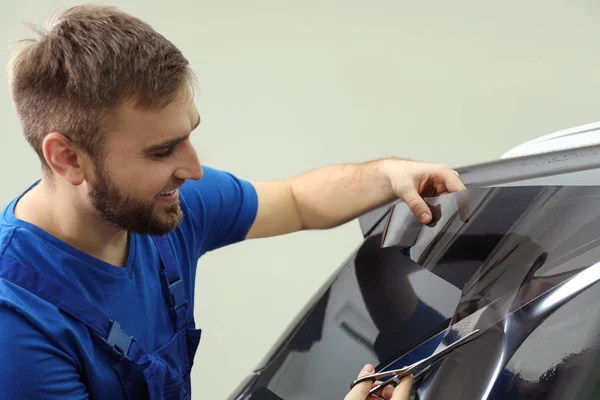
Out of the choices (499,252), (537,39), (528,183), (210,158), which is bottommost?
(499,252)

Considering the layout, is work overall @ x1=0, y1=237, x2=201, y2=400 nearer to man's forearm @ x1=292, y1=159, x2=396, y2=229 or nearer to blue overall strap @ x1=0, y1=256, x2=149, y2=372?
blue overall strap @ x1=0, y1=256, x2=149, y2=372

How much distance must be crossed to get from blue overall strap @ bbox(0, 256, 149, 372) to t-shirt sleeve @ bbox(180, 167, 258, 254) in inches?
10.4

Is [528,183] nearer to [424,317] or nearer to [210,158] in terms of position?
[424,317]

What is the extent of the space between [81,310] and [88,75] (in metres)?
0.32

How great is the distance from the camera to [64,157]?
1001mm

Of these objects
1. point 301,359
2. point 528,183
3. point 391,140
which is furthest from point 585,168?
point 391,140

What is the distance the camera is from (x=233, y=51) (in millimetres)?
2596

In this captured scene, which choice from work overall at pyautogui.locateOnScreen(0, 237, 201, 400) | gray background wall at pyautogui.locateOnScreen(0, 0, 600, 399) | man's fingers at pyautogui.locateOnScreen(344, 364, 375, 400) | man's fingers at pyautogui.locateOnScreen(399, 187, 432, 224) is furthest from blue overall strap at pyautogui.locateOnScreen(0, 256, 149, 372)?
gray background wall at pyautogui.locateOnScreen(0, 0, 600, 399)

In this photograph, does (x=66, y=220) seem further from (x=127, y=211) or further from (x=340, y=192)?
(x=340, y=192)

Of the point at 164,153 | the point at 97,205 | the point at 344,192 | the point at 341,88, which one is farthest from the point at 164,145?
the point at 341,88

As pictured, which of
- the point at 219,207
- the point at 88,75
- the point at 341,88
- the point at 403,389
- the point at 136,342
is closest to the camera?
the point at 403,389

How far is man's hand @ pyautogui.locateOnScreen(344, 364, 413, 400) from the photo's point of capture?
85 cm

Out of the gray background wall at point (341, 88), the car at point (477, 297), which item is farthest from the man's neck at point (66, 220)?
the gray background wall at point (341, 88)

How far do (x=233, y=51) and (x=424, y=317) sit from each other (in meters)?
1.80
